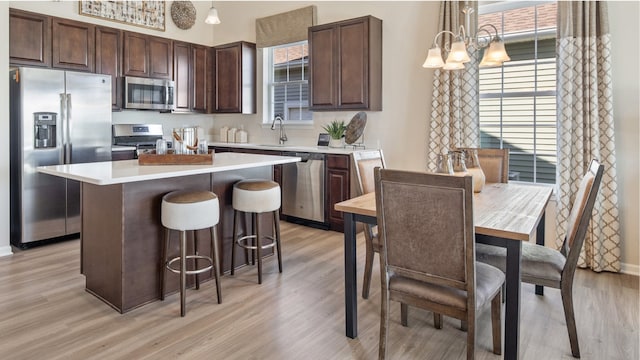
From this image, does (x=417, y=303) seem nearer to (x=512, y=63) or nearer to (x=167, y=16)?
(x=512, y=63)

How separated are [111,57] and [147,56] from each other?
1.54 feet

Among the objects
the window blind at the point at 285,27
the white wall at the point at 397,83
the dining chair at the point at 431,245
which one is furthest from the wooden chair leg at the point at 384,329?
the window blind at the point at 285,27

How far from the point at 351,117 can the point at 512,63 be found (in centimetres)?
183

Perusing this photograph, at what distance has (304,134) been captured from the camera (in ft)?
18.2

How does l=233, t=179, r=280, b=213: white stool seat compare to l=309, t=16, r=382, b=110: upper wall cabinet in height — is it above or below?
below

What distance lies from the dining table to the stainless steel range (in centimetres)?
383

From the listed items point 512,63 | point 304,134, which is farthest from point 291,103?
point 512,63

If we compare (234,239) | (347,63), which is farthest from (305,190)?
(234,239)

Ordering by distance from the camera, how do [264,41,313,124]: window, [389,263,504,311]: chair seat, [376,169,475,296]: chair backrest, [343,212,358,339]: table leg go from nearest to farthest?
[376,169,475,296]: chair backrest, [389,263,504,311]: chair seat, [343,212,358,339]: table leg, [264,41,313,124]: window

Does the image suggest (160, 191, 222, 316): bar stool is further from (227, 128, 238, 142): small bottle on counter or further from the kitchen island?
(227, 128, 238, 142): small bottle on counter

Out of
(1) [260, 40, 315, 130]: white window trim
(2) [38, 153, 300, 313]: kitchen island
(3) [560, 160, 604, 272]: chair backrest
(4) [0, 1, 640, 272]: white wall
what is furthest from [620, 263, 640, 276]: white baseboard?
(1) [260, 40, 315, 130]: white window trim

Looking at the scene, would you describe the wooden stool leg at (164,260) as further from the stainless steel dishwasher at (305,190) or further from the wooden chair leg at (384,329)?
the stainless steel dishwasher at (305,190)

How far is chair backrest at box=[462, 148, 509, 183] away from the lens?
3215 mm

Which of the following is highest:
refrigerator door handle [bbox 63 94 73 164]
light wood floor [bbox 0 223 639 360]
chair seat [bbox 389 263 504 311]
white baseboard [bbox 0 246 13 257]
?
refrigerator door handle [bbox 63 94 73 164]
